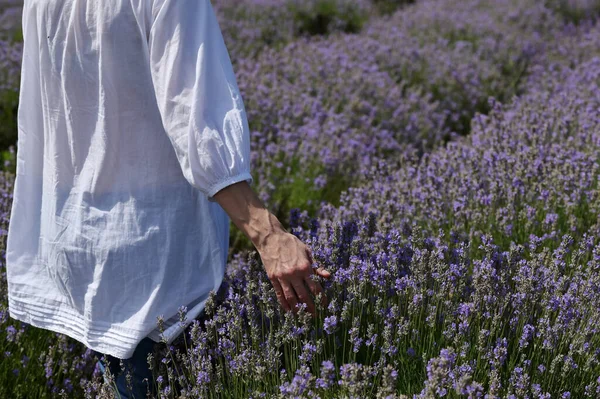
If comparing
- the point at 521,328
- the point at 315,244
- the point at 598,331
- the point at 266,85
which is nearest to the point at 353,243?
the point at 315,244

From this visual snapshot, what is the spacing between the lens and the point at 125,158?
1.90m

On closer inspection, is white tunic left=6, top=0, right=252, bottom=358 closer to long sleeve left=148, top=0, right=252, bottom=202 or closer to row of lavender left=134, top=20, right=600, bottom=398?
long sleeve left=148, top=0, right=252, bottom=202

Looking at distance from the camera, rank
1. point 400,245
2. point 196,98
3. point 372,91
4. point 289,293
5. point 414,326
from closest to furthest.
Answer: point 196,98
point 289,293
point 414,326
point 400,245
point 372,91

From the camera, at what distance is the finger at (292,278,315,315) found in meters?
1.83

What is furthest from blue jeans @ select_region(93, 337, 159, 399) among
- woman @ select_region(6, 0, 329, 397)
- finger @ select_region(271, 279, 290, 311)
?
finger @ select_region(271, 279, 290, 311)

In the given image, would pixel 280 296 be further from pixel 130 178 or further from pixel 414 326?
pixel 130 178

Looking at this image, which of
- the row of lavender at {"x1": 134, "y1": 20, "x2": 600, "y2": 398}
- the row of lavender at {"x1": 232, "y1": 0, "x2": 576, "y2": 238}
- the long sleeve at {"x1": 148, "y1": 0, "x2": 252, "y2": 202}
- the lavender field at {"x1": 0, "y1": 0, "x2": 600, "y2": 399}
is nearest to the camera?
the long sleeve at {"x1": 148, "y1": 0, "x2": 252, "y2": 202}

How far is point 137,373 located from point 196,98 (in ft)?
2.93

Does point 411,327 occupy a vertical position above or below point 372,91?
above

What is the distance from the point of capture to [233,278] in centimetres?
225

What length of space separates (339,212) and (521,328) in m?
1.21

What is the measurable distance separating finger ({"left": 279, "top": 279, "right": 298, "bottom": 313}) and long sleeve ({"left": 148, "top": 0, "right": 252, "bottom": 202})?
303 millimetres

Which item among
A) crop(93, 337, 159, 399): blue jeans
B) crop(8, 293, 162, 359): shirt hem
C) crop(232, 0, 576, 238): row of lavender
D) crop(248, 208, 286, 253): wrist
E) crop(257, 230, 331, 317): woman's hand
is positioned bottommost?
crop(232, 0, 576, 238): row of lavender

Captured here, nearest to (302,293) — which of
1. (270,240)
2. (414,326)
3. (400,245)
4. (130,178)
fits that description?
(270,240)
